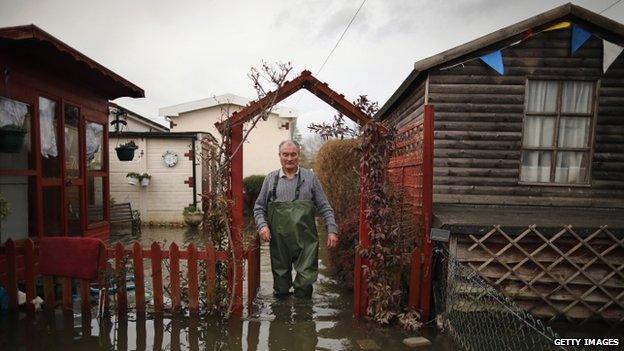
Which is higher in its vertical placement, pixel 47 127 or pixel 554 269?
pixel 47 127

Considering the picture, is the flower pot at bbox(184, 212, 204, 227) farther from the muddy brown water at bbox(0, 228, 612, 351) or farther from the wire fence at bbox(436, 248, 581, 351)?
the wire fence at bbox(436, 248, 581, 351)

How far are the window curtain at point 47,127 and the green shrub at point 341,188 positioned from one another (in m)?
4.59

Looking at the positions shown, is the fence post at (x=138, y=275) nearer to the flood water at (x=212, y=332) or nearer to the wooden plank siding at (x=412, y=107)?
the flood water at (x=212, y=332)

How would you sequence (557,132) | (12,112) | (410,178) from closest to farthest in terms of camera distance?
(12,112), (410,178), (557,132)

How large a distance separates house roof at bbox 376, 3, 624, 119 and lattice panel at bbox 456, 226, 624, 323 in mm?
3210

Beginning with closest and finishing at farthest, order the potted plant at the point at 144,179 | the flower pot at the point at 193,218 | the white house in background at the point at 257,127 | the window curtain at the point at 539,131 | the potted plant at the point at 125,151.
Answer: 1. the window curtain at the point at 539,131
2. the potted plant at the point at 125,151
3. the flower pot at the point at 193,218
4. the potted plant at the point at 144,179
5. the white house in background at the point at 257,127

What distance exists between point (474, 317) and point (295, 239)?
92.7 inches

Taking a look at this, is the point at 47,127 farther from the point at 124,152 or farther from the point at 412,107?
the point at 412,107

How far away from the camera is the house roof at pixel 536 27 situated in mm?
5523

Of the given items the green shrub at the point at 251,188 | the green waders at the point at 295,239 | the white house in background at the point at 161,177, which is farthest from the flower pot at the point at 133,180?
the green waders at the point at 295,239

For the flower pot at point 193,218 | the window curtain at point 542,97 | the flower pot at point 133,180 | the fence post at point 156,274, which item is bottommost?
the flower pot at point 193,218

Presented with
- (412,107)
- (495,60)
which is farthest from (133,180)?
(495,60)

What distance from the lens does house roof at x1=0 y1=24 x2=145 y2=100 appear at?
11.7 feet

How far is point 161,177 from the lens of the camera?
1086 cm
